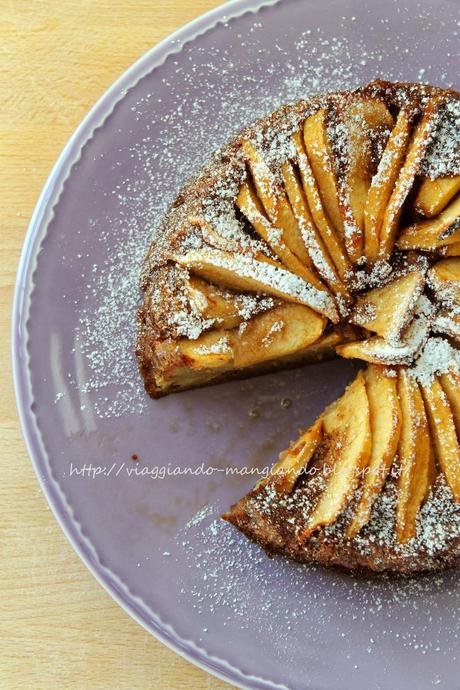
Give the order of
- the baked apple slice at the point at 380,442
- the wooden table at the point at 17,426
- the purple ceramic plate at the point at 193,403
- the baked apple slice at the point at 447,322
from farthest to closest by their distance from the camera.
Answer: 1. the wooden table at the point at 17,426
2. the purple ceramic plate at the point at 193,403
3. the baked apple slice at the point at 447,322
4. the baked apple slice at the point at 380,442

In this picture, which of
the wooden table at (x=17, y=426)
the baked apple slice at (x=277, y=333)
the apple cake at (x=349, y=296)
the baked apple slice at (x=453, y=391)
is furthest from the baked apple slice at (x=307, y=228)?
the wooden table at (x=17, y=426)

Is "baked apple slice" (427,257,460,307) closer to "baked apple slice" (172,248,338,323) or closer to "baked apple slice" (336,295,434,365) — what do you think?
"baked apple slice" (336,295,434,365)

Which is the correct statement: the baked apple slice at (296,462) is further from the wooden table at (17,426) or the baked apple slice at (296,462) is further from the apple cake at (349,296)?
the wooden table at (17,426)

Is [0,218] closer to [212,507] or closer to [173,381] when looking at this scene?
[173,381]

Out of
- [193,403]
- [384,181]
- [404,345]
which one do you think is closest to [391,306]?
[404,345]

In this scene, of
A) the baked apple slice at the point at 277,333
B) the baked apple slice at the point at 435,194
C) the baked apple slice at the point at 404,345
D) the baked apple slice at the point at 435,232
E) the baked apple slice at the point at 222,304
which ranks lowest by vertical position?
the baked apple slice at the point at 404,345

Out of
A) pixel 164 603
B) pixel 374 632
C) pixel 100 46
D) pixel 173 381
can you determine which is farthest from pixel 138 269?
pixel 374 632

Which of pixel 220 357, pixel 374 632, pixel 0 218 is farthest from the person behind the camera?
pixel 0 218
